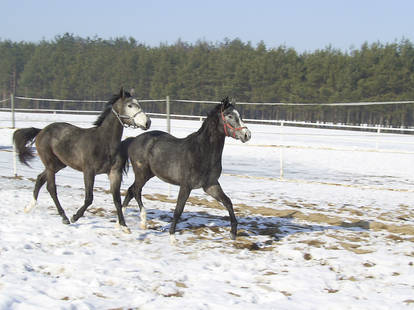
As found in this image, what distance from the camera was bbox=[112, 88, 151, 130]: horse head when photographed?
583cm

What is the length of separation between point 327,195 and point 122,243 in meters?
6.21

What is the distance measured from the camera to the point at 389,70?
52062 mm

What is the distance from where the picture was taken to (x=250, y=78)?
6238 centimetres

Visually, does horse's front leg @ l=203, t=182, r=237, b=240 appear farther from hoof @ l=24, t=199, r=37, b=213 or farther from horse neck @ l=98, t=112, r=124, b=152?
hoof @ l=24, t=199, r=37, b=213

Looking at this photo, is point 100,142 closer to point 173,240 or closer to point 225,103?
point 173,240

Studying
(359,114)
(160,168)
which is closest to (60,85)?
(359,114)

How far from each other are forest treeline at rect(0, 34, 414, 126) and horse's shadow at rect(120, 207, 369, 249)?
44439 millimetres

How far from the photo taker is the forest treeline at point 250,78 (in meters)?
52.5

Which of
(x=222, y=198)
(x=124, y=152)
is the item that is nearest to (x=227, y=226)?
(x=222, y=198)

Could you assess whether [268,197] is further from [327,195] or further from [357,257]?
[357,257]

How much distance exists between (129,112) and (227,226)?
231 centimetres

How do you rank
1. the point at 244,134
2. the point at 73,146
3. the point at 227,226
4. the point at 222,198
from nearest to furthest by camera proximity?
1. the point at 244,134
2. the point at 222,198
3. the point at 73,146
4. the point at 227,226

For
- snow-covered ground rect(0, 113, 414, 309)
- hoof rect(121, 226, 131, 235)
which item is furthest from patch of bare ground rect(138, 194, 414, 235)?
hoof rect(121, 226, 131, 235)

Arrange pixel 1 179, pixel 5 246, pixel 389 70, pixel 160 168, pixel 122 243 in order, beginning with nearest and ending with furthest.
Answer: pixel 5 246 → pixel 122 243 → pixel 160 168 → pixel 1 179 → pixel 389 70
